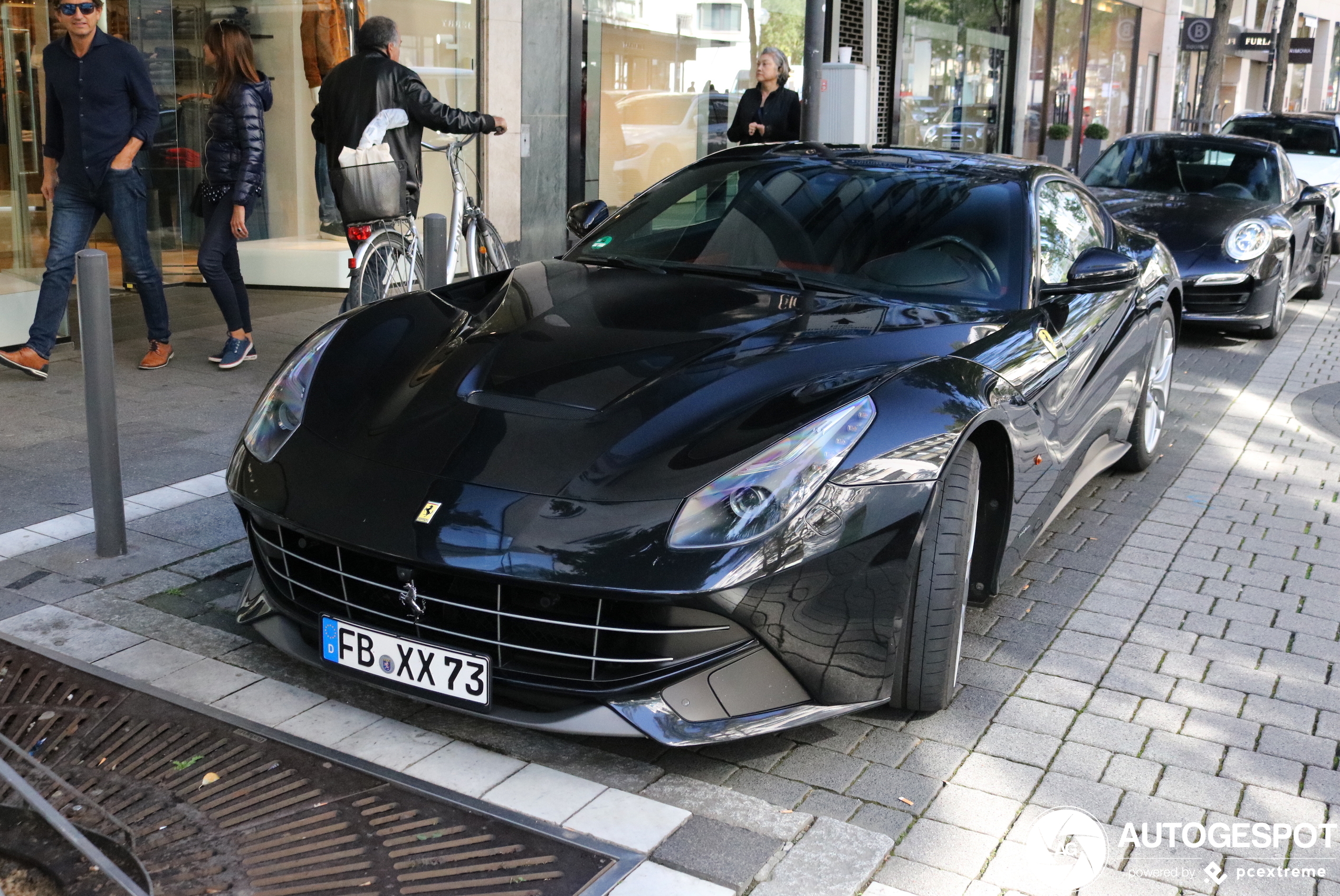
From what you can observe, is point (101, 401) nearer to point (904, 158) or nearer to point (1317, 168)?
point (904, 158)

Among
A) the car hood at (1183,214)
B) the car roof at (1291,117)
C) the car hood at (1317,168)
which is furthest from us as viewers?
the car roof at (1291,117)

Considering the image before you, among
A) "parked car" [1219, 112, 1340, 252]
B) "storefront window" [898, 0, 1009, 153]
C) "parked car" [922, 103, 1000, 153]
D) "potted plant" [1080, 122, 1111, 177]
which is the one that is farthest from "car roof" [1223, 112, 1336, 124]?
"potted plant" [1080, 122, 1111, 177]

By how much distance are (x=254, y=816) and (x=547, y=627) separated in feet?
2.50

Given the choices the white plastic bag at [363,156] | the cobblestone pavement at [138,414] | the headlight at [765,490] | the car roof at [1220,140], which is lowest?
the cobblestone pavement at [138,414]

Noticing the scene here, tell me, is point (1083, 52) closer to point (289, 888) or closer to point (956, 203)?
point (956, 203)

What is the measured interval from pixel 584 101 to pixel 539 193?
3.54ft

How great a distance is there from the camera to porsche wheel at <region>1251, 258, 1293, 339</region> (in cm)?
952

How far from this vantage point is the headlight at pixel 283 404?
3557 millimetres

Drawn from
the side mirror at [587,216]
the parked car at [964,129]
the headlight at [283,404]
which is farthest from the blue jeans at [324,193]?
the parked car at [964,129]

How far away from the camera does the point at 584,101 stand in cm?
1188

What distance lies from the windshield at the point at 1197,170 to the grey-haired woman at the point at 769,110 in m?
2.44

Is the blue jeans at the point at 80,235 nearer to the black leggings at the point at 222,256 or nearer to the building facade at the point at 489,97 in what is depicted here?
the black leggings at the point at 222,256

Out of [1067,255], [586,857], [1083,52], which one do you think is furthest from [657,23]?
[1083,52]

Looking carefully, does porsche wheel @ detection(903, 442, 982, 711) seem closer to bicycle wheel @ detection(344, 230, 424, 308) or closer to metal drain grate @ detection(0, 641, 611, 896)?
metal drain grate @ detection(0, 641, 611, 896)
